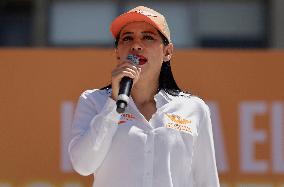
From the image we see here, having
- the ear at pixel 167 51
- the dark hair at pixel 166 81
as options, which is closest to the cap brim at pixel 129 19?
the ear at pixel 167 51

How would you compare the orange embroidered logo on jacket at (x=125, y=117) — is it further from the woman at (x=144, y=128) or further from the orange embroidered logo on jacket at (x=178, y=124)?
the orange embroidered logo on jacket at (x=178, y=124)

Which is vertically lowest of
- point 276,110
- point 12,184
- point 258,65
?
point 12,184

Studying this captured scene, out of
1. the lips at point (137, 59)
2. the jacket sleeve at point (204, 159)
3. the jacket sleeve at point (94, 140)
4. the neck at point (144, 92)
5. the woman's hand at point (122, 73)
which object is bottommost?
the jacket sleeve at point (204, 159)

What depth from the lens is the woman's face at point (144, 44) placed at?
7.31ft

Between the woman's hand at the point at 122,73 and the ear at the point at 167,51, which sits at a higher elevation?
the ear at the point at 167,51

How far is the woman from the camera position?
2.10m

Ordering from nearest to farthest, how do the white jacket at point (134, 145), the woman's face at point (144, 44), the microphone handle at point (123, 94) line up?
the microphone handle at point (123, 94), the white jacket at point (134, 145), the woman's face at point (144, 44)

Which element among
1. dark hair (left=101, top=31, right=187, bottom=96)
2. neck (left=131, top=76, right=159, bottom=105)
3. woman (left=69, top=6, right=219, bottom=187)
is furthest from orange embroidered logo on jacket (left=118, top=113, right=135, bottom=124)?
dark hair (left=101, top=31, right=187, bottom=96)

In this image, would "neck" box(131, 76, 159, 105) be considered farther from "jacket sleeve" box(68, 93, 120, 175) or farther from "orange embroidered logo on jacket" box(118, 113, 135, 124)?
"jacket sleeve" box(68, 93, 120, 175)

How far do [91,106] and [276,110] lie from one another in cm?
203

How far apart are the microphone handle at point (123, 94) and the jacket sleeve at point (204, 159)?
1.25 ft

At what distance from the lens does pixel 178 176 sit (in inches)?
85.8

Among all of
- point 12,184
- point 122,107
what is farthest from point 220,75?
point 122,107

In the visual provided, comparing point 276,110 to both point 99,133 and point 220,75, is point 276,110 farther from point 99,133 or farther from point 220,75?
point 99,133
